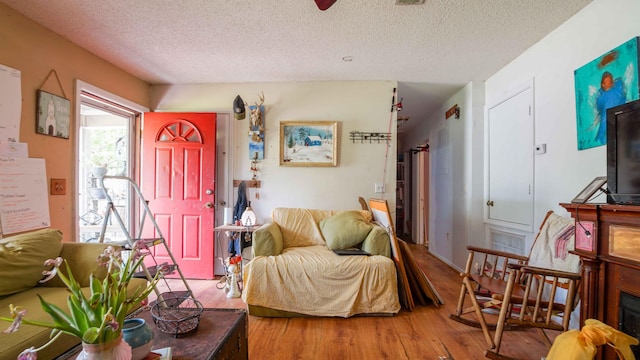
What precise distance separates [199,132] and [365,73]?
215cm

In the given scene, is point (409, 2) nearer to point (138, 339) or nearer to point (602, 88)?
point (602, 88)

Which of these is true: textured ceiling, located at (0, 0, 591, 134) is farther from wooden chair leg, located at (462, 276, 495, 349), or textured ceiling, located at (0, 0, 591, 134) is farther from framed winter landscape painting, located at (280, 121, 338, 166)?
wooden chair leg, located at (462, 276, 495, 349)

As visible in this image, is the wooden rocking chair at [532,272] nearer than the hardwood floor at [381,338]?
Yes

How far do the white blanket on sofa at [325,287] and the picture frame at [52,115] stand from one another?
2062 mm

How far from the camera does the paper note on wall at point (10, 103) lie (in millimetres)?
2059

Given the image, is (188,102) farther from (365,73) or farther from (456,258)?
(456,258)

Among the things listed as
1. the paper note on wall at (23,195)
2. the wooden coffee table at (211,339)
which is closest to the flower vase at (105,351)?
the wooden coffee table at (211,339)

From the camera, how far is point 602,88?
1.92 metres

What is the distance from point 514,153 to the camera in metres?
2.89

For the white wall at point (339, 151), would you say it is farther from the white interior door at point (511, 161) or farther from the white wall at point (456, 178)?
the white interior door at point (511, 161)

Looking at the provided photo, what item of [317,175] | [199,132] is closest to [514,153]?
[317,175]

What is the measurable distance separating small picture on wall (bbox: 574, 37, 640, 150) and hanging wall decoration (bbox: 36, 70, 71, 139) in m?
4.16

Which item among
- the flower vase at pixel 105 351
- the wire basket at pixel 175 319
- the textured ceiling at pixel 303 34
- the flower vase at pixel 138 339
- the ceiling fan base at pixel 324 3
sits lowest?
the wire basket at pixel 175 319

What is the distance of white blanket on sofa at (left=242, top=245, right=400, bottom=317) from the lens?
244 cm
